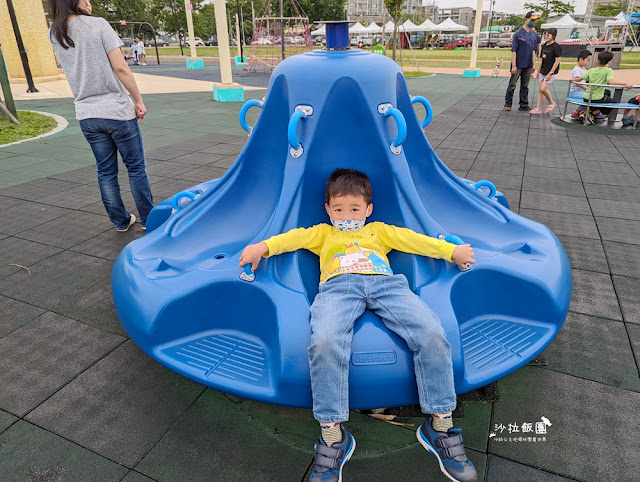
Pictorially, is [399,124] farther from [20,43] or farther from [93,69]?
[20,43]

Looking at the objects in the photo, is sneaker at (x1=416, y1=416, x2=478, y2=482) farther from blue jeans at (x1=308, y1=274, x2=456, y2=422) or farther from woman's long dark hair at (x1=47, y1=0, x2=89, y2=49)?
woman's long dark hair at (x1=47, y1=0, x2=89, y2=49)

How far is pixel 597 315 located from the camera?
271 cm

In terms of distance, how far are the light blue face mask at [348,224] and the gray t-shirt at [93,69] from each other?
7.06ft

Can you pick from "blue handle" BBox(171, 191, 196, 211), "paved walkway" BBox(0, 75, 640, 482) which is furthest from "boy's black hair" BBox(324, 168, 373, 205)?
"blue handle" BBox(171, 191, 196, 211)

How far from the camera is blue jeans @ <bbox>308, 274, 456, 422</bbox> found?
1.70 metres

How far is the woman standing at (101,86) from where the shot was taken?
3111 mm

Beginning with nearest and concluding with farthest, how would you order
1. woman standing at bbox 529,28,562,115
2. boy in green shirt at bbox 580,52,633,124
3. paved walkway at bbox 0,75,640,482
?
1. paved walkway at bbox 0,75,640,482
2. boy in green shirt at bbox 580,52,633,124
3. woman standing at bbox 529,28,562,115

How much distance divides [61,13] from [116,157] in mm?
1065

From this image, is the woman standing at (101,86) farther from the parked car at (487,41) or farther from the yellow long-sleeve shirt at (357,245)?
the parked car at (487,41)


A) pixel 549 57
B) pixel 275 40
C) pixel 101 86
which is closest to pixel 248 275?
pixel 101 86

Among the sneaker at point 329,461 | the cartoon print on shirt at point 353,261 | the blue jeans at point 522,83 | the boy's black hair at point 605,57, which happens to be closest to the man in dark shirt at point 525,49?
the blue jeans at point 522,83

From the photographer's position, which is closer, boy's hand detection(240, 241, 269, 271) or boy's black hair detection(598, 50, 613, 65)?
boy's hand detection(240, 241, 269, 271)

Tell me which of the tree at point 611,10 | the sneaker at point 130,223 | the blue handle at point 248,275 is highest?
the tree at point 611,10

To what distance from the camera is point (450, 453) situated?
5.54 ft
